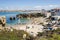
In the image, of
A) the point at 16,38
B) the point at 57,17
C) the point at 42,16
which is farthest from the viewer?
the point at 42,16

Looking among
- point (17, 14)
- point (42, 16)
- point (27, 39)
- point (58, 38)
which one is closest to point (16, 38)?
point (27, 39)

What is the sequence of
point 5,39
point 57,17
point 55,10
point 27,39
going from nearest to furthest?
point 5,39, point 27,39, point 55,10, point 57,17

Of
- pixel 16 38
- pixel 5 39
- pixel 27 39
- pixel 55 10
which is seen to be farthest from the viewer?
pixel 55 10

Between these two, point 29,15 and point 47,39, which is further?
point 29,15

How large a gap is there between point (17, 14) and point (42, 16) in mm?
1231

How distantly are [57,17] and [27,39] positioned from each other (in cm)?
314

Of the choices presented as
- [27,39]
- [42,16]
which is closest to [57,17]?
[42,16]

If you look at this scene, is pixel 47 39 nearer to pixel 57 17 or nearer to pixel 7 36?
pixel 7 36

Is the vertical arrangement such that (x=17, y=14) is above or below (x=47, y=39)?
below

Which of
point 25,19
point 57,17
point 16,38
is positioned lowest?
point 25,19

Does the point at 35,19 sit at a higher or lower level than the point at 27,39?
lower

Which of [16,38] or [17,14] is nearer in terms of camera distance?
[16,38]

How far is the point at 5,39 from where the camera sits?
3.29 m

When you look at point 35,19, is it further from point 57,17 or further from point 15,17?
point 57,17
